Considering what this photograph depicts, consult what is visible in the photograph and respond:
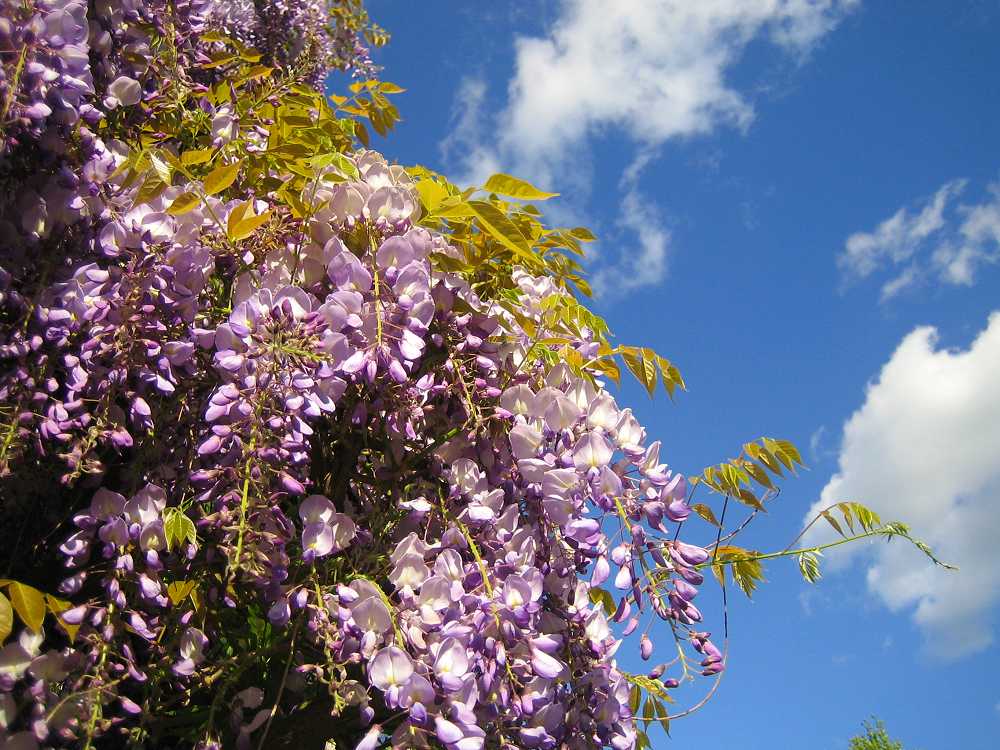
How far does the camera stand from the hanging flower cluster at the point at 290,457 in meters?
1.33

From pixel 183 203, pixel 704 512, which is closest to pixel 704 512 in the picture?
pixel 704 512

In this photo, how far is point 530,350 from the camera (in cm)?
159

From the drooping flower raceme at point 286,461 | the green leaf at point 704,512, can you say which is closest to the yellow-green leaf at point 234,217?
the drooping flower raceme at point 286,461

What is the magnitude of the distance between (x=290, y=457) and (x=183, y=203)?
53 centimetres

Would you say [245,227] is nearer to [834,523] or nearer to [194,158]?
[194,158]

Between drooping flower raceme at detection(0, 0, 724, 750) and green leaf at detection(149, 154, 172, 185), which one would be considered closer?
drooping flower raceme at detection(0, 0, 724, 750)

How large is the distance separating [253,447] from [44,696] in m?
0.55

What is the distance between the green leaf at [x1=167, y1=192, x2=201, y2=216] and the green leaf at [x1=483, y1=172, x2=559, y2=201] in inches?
20.9

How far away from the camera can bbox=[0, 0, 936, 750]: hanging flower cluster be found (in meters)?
1.33

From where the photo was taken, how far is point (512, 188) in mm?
1495

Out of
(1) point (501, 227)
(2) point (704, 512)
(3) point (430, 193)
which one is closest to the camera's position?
(1) point (501, 227)

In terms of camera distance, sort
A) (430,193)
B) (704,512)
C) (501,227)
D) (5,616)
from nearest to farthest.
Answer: (5,616) → (501,227) → (430,193) → (704,512)

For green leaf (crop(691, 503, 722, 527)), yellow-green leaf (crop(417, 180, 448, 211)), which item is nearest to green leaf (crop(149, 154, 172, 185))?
yellow-green leaf (crop(417, 180, 448, 211))

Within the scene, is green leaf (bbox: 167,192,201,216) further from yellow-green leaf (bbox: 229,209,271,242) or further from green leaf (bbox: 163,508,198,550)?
green leaf (bbox: 163,508,198,550)
